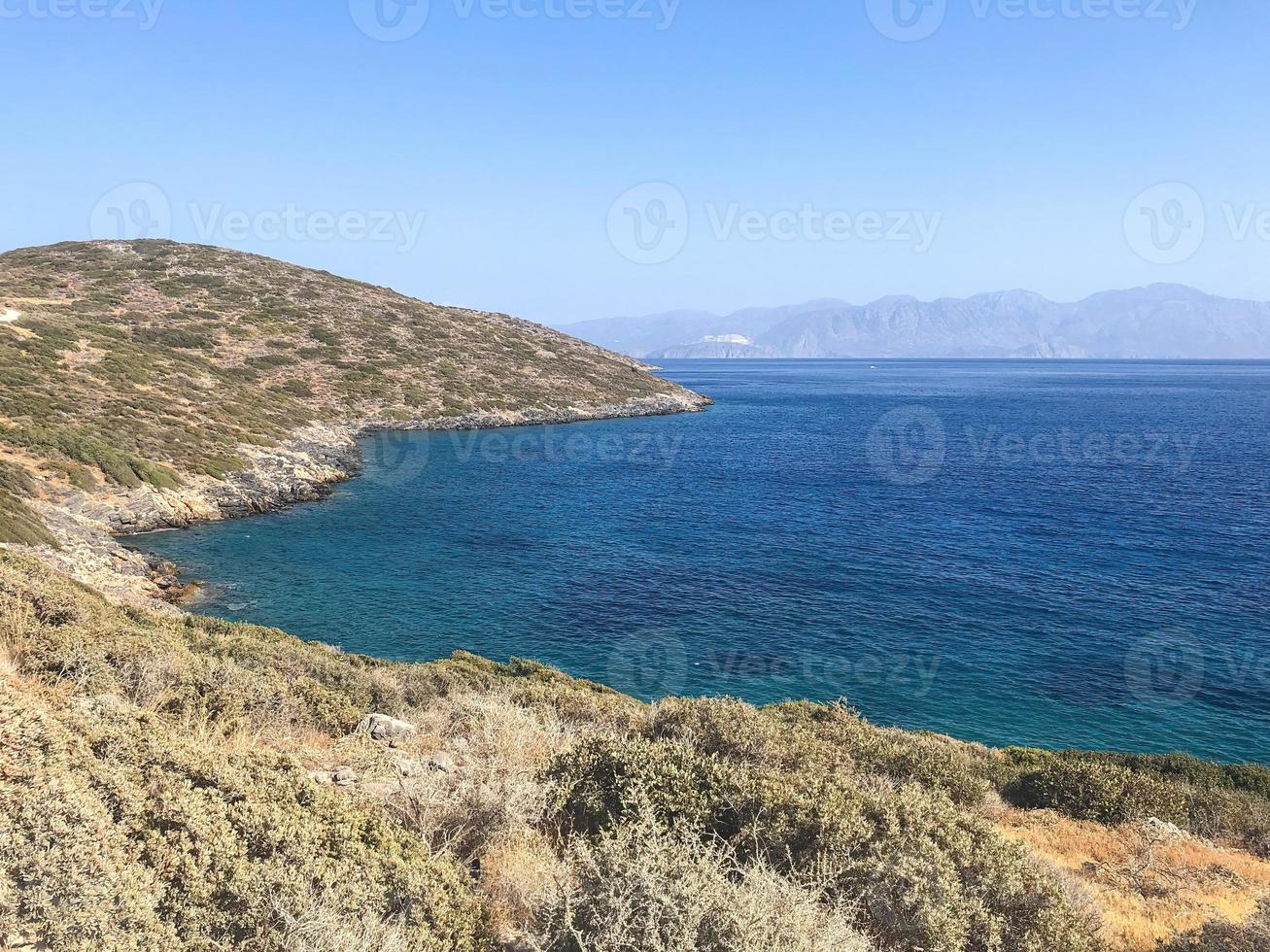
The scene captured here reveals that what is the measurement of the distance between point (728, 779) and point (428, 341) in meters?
110

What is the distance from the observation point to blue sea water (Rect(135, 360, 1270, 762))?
25.1 m

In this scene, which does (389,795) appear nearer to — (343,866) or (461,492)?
(343,866)

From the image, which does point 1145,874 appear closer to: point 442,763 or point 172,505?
point 442,763

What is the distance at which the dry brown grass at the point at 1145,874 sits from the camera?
8.59 m

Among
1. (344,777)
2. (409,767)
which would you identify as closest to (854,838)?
(409,767)

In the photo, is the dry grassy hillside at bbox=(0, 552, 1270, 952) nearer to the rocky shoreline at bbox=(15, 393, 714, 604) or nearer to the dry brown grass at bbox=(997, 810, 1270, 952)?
the dry brown grass at bbox=(997, 810, 1270, 952)

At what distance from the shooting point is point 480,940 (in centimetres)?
585

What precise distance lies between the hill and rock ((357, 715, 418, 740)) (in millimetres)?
23748

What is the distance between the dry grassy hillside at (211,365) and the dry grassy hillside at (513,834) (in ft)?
90.4

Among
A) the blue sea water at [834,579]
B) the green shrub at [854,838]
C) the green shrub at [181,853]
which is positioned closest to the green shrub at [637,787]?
the green shrub at [854,838]

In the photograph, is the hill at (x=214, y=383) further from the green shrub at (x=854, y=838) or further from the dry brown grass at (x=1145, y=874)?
the dry brown grass at (x=1145, y=874)

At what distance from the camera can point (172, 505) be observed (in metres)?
42.6

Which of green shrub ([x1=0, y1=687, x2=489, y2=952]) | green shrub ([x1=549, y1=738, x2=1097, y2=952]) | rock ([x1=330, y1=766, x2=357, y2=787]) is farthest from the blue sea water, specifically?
green shrub ([x1=0, y1=687, x2=489, y2=952])

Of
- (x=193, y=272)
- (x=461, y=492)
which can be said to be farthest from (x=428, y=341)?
(x=461, y=492)
